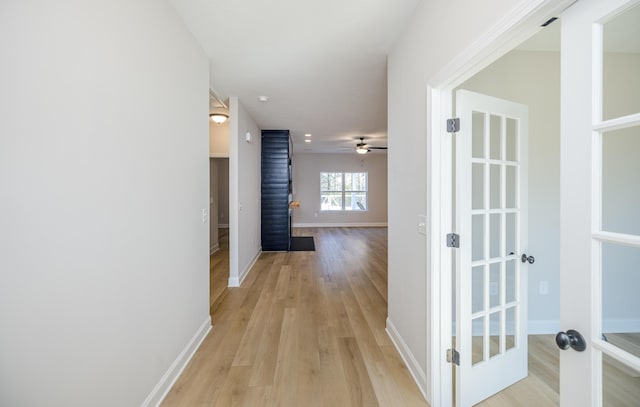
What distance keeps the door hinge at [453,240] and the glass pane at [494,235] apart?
387 millimetres

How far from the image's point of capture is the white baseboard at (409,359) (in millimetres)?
1769

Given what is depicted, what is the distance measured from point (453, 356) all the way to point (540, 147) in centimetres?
197

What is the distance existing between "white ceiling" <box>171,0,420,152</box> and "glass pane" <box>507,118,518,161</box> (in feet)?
3.47

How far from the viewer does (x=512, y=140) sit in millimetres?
1887

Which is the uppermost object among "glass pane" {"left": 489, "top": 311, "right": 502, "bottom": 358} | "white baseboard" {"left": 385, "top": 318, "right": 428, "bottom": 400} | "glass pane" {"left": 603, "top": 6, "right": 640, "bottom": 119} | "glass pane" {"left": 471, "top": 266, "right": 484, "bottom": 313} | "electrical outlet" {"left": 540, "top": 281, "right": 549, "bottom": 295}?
"glass pane" {"left": 603, "top": 6, "right": 640, "bottom": 119}

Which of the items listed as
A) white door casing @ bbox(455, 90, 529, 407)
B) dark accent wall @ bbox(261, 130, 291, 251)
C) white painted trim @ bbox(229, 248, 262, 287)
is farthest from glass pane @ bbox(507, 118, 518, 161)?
dark accent wall @ bbox(261, 130, 291, 251)

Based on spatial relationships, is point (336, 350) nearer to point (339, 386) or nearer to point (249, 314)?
point (339, 386)

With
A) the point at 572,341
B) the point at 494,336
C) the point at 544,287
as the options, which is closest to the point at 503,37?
the point at 572,341

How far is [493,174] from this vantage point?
6.07 feet

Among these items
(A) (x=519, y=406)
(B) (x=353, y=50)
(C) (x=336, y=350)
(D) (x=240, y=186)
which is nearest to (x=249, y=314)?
(C) (x=336, y=350)

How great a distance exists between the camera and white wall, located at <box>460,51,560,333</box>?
2338mm

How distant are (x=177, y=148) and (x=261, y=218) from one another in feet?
12.6

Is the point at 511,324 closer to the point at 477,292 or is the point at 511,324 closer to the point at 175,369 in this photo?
the point at 477,292

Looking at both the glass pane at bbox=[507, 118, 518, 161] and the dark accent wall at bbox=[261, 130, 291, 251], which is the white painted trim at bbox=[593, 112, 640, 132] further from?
the dark accent wall at bbox=[261, 130, 291, 251]
